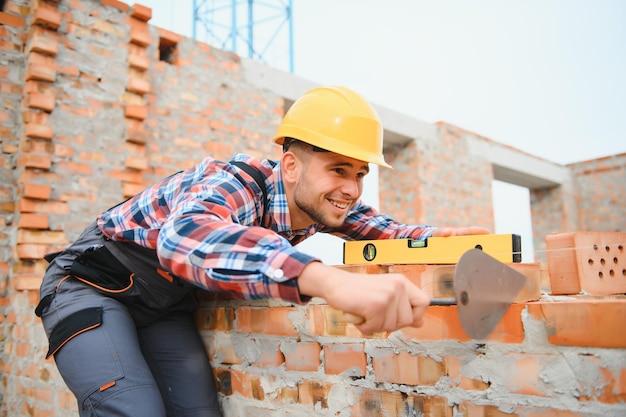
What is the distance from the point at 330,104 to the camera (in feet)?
5.48

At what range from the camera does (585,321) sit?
103 cm

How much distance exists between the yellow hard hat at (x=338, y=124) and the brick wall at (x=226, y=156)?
502 millimetres

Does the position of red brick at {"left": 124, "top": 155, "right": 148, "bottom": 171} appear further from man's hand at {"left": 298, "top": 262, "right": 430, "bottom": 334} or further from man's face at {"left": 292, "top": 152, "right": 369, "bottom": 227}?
man's hand at {"left": 298, "top": 262, "right": 430, "bottom": 334}

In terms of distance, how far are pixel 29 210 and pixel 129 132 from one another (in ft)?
3.23

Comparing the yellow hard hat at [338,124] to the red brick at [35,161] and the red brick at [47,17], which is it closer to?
the red brick at [35,161]

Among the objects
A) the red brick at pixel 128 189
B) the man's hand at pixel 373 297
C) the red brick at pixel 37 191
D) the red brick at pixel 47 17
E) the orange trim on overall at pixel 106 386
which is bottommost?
the orange trim on overall at pixel 106 386

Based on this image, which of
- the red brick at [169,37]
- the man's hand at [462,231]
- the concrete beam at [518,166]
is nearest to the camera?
the man's hand at [462,231]

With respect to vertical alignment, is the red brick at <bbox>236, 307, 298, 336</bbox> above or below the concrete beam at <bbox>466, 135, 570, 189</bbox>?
below

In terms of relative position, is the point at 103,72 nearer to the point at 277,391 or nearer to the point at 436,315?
the point at 277,391

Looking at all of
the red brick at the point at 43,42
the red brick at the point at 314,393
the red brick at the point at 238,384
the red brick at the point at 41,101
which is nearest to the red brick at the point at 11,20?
the red brick at the point at 43,42

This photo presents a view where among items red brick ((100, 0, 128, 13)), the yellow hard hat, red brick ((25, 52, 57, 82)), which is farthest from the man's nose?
red brick ((100, 0, 128, 13))

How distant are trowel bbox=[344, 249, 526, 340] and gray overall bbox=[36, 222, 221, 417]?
0.83 metres

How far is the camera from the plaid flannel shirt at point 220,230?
3.36 ft

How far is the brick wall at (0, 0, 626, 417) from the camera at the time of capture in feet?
3.58
